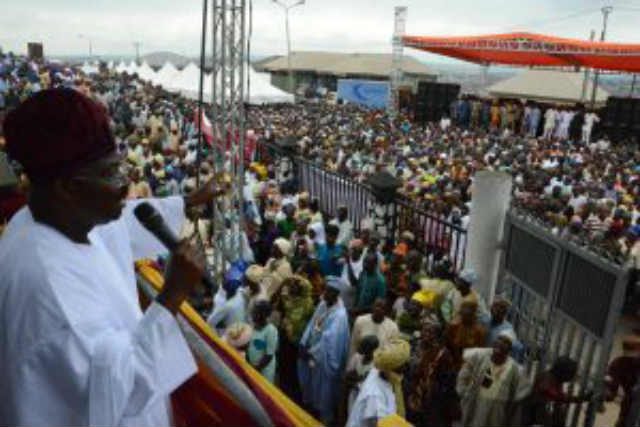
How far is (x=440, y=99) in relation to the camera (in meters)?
28.6

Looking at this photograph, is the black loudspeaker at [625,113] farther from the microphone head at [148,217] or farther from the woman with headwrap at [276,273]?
the microphone head at [148,217]

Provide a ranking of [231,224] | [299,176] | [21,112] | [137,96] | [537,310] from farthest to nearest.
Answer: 1. [137,96]
2. [299,176]
3. [231,224]
4. [537,310]
5. [21,112]

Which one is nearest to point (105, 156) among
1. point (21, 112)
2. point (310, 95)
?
point (21, 112)

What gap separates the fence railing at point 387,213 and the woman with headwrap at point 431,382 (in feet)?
7.00

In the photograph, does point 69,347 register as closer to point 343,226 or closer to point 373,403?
point 373,403

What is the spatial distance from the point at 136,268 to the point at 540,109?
2523 centimetres

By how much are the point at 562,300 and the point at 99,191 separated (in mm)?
4421

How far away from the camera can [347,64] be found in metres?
50.2

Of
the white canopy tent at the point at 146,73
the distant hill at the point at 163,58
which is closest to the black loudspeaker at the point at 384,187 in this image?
the white canopy tent at the point at 146,73

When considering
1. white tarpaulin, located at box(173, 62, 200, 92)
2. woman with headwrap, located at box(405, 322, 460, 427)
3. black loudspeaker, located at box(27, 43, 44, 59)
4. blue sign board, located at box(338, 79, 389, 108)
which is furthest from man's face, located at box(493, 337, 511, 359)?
black loudspeaker, located at box(27, 43, 44, 59)

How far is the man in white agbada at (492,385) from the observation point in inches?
185

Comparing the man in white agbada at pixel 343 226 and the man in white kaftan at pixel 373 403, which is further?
the man in white agbada at pixel 343 226

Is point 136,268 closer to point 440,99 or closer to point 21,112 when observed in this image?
point 21,112

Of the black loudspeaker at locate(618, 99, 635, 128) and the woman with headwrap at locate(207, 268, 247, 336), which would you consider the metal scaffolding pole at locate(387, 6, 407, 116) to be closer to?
the black loudspeaker at locate(618, 99, 635, 128)
